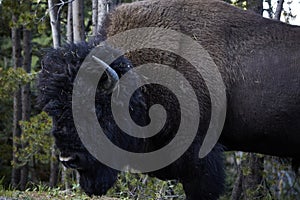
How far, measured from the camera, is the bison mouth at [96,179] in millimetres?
4043

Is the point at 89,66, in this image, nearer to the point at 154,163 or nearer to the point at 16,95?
the point at 154,163

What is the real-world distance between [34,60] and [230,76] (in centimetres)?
1312

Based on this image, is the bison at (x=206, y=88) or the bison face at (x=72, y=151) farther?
the bison at (x=206, y=88)

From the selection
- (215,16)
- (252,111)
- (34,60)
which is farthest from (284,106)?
(34,60)

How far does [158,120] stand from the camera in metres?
4.12

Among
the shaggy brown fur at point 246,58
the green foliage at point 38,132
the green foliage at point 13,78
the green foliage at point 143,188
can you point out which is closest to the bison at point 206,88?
the shaggy brown fur at point 246,58

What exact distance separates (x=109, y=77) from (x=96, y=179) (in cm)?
87

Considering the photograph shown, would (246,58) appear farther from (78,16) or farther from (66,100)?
(78,16)

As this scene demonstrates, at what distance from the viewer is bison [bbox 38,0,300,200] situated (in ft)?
13.4

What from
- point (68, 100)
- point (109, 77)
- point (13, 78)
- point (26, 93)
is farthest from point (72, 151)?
point (26, 93)

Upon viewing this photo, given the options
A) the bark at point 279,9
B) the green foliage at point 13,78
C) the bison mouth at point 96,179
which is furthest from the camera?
the green foliage at point 13,78

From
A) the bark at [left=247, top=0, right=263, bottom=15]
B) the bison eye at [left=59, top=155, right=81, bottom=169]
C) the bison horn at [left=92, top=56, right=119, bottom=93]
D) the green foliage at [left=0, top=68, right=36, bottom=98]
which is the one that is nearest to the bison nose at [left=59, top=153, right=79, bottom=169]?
the bison eye at [left=59, top=155, right=81, bottom=169]

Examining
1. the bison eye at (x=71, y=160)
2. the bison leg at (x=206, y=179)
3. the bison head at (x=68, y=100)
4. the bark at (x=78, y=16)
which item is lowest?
the bison leg at (x=206, y=179)

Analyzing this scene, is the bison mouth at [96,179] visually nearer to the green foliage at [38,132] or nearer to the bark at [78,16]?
the bark at [78,16]
